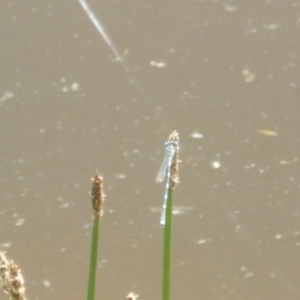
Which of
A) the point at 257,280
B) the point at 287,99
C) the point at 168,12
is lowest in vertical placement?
the point at 257,280

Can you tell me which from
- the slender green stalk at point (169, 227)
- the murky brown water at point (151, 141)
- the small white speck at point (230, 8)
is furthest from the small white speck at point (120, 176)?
the slender green stalk at point (169, 227)

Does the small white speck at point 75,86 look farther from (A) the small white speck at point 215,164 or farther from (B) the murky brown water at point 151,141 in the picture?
(A) the small white speck at point 215,164

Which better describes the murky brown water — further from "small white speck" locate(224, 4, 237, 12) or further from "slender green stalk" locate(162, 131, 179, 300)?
"slender green stalk" locate(162, 131, 179, 300)

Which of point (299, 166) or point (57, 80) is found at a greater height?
point (57, 80)

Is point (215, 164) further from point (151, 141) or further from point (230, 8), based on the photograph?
point (230, 8)

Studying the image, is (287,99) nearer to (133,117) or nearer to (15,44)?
(133,117)

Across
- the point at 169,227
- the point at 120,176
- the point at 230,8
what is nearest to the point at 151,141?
the point at 120,176

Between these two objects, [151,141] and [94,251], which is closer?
[94,251]

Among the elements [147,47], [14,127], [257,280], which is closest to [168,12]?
[147,47]
